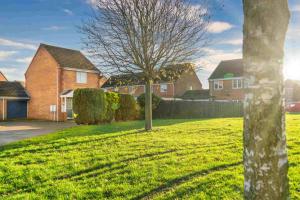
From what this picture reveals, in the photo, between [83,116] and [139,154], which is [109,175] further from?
[83,116]

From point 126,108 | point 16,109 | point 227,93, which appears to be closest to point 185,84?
point 227,93

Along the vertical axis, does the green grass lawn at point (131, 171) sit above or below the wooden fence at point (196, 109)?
below

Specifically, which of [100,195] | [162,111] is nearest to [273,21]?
[100,195]

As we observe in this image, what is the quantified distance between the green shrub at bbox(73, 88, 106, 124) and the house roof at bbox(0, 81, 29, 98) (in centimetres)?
1843

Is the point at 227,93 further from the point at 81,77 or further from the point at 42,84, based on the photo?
the point at 42,84

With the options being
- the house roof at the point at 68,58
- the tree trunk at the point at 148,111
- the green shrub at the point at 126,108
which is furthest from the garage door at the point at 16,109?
the tree trunk at the point at 148,111

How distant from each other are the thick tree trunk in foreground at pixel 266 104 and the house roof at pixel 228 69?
45.5 meters

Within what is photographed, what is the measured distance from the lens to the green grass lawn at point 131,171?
581 centimetres

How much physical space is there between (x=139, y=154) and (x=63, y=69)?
87.1 feet

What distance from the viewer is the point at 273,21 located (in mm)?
2947

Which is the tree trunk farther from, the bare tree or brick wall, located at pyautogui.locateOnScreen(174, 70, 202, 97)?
brick wall, located at pyautogui.locateOnScreen(174, 70, 202, 97)

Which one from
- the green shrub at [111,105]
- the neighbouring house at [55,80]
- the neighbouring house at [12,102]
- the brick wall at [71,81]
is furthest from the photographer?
the neighbouring house at [12,102]

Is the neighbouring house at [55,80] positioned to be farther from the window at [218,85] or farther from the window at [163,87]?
the window at [218,85]

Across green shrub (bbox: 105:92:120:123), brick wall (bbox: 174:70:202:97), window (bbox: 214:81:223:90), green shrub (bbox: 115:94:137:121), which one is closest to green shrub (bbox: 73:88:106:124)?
green shrub (bbox: 105:92:120:123)
